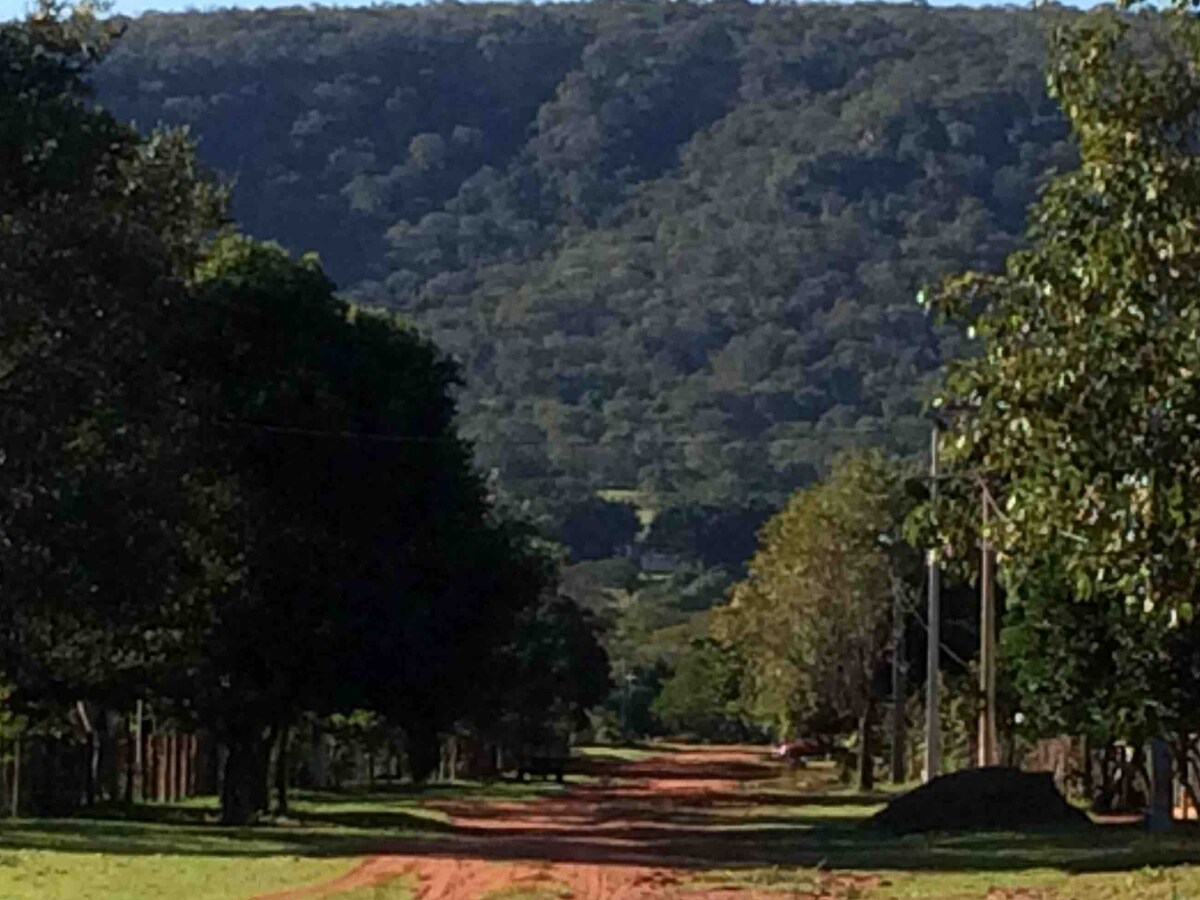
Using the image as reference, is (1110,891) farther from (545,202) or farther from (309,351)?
(545,202)

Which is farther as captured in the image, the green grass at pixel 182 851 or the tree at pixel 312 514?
the tree at pixel 312 514

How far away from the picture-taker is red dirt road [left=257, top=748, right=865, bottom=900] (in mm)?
27609

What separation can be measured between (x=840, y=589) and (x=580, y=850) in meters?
34.5

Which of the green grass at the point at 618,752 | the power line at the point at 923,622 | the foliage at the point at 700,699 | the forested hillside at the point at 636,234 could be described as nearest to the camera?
the power line at the point at 923,622

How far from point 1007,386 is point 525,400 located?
148 m

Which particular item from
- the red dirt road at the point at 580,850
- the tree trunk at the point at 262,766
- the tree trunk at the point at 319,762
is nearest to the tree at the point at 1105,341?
the red dirt road at the point at 580,850

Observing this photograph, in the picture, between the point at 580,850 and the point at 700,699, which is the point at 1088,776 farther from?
the point at 700,699

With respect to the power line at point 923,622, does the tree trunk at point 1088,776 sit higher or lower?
lower

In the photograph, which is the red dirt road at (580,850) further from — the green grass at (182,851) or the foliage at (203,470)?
the foliage at (203,470)

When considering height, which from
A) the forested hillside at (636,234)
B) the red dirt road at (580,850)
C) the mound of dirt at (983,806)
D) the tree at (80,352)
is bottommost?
the red dirt road at (580,850)

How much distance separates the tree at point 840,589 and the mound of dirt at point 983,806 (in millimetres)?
24698

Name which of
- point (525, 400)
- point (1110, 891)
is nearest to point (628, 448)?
point (525, 400)

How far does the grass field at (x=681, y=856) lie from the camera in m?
27.2

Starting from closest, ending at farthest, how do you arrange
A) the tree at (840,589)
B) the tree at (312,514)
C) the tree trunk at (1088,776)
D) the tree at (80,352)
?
1. the tree at (80,352)
2. the tree at (312,514)
3. the tree trunk at (1088,776)
4. the tree at (840,589)
